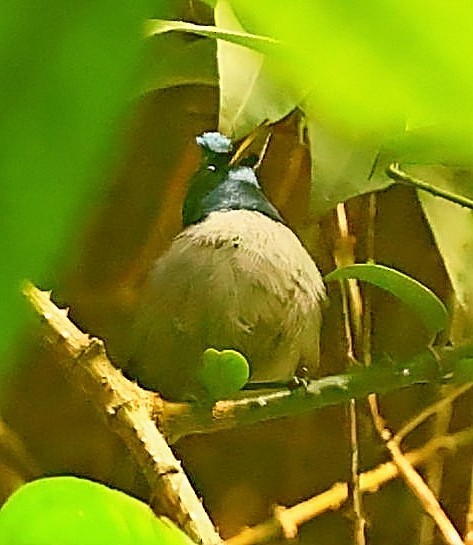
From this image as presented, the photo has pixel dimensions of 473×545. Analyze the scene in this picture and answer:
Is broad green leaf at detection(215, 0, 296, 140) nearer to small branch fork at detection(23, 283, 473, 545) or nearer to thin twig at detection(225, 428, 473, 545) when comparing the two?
small branch fork at detection(23, 283, 473, 545)

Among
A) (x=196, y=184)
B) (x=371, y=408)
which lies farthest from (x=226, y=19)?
(x=371, y=408)

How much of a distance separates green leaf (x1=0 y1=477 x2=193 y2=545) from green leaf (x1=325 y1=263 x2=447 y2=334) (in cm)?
49

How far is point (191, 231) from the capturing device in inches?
32.2

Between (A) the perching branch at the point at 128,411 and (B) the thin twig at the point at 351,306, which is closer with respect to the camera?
(A) the perching branch at the point at 128,411

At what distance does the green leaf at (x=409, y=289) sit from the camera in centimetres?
59

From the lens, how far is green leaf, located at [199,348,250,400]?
0.55 metres

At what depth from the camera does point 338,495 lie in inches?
44.6

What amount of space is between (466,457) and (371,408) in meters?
0.37

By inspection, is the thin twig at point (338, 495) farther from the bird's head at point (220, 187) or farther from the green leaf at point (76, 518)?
the green leaf at point (76, 518)

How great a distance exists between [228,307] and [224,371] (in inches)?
7.3

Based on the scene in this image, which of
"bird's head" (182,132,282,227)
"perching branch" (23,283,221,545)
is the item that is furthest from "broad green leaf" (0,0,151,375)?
"bird's head" (182,132,282,227)

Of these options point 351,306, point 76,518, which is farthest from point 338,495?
point 76,518

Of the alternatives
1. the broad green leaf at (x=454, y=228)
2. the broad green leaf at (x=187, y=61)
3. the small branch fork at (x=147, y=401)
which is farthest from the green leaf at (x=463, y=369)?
the broad green leaf at (x=187, y=61)

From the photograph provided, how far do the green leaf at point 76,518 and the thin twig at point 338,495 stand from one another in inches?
36.9
